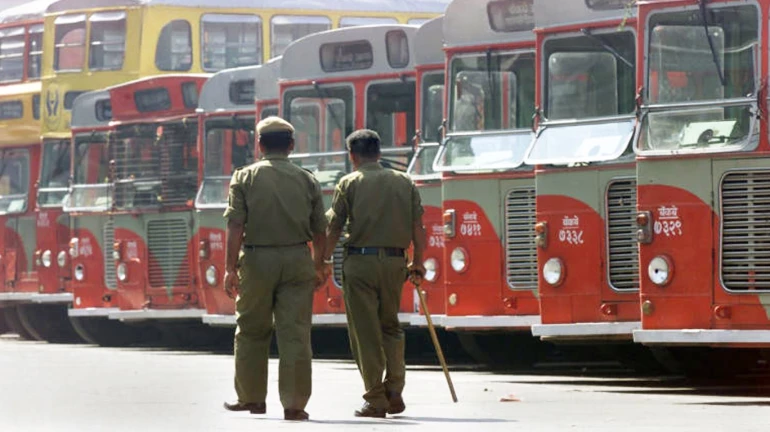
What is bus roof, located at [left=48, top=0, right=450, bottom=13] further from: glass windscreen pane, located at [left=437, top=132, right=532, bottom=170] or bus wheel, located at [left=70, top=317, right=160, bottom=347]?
glass windscreen pane, located at [left=437, top=132, right=532, bottom=170]

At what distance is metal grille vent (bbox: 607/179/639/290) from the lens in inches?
672

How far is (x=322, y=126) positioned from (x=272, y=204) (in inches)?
333

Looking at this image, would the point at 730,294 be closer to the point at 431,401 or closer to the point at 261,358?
the point at 431,401

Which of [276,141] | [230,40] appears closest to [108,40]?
[230,40]

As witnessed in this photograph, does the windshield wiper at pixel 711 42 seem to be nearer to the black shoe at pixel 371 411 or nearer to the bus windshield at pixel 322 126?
the black shoe at pixel 371 411

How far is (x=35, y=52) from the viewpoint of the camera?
3188 cm

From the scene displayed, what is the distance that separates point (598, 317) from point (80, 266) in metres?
12.1

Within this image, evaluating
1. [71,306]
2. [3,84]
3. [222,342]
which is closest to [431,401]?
[222,342]

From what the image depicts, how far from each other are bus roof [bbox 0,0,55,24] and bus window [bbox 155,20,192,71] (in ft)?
7.79

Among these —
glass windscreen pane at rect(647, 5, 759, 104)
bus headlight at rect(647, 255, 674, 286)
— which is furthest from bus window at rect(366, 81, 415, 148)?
bus headlight at rect(647, 255, 674, 286)

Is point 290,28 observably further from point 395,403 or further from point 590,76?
point 395,403

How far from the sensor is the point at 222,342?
2747cm

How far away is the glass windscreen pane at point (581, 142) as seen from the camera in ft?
56.3

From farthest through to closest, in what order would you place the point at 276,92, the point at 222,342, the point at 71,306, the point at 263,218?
the point at 71,306
the point at 222,342
the point at 276,92
the point at 263,218
